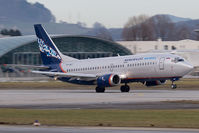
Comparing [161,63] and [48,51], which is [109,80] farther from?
[48,51]

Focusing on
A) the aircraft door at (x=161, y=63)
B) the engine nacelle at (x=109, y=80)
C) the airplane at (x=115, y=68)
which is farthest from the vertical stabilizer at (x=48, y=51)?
the aircraft door at (x=161, y=63)

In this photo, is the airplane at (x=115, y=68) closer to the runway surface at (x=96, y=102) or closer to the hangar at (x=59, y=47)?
the runway surface at (x=96, y=102)

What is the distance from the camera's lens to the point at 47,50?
200ft

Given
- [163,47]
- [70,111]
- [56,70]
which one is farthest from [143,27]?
[70,111]

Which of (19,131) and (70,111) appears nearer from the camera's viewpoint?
(19,131)

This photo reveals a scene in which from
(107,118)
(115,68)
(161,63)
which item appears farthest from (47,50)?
(107,118)

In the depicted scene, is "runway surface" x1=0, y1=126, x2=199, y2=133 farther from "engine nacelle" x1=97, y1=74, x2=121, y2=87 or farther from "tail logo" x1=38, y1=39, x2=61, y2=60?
"tail logo" x1=38, y1=39, x2=61, y2=60

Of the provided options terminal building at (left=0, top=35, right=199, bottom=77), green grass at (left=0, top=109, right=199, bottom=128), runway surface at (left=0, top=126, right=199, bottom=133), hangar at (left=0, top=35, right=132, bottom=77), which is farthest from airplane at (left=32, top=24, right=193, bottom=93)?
hangar at (left=0, top=35, right=132, bottom=77)

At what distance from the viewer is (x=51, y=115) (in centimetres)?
2766

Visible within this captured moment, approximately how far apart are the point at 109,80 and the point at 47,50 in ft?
35.5

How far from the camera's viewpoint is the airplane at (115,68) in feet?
170

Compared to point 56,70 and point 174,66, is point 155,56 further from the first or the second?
point 56,70

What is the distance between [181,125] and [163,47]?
4560 inches

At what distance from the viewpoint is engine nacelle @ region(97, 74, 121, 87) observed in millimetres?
53406
